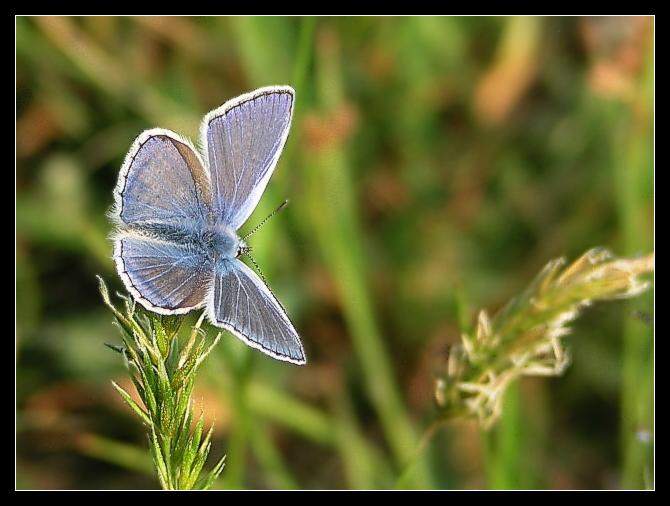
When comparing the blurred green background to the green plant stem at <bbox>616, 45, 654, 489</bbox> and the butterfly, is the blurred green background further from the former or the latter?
the butterfly

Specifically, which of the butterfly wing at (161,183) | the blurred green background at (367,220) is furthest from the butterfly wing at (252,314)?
the blurred green background at (367,220)

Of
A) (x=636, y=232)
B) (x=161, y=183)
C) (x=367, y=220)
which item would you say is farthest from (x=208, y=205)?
(x=636, y=232)

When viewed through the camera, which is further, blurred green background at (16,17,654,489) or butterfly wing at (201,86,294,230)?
blurred green background at (16,17,654,489)

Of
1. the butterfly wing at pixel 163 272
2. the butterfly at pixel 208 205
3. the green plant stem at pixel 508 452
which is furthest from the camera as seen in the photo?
the green plant stem at pixel 508 452

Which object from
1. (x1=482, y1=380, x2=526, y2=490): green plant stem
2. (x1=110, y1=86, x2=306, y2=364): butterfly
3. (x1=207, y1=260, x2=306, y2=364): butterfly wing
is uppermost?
(x1=110, y1=86, x2=306, y2=364): butterfly

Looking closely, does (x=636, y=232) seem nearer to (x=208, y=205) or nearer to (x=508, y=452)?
(x=508, y=452)

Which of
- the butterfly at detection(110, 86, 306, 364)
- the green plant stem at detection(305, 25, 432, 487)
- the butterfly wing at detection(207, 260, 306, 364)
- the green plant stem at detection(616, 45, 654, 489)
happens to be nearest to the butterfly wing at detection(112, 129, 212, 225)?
the butterfly at detection(110, 86, 306, 364)

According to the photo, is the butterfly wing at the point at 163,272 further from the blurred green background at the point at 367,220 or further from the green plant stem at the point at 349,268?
the green plant stem at the point at 349,268
